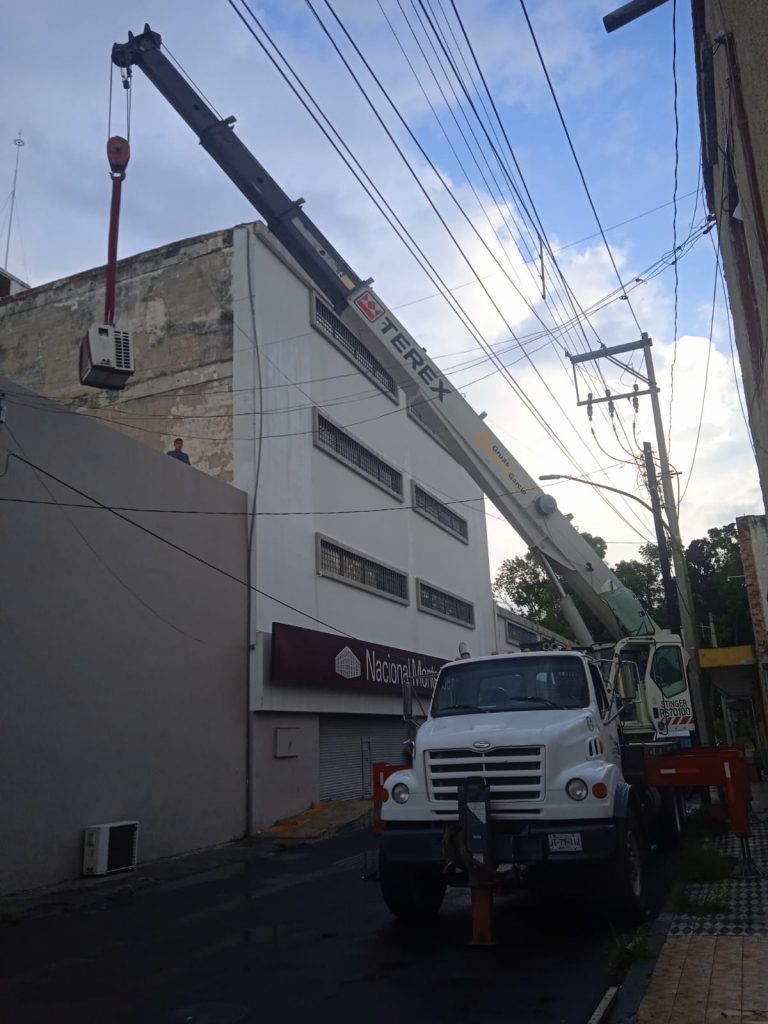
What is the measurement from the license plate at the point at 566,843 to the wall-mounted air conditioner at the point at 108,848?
24.2ft

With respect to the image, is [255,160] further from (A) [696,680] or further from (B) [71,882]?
(A) [696,680]

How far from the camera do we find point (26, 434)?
12031mm

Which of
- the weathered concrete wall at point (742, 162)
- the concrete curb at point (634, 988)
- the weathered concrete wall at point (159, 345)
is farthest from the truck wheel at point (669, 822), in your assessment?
the weathered concrete wall at point (159, 345)

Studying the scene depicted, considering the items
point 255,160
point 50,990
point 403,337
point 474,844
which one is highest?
point 255,160

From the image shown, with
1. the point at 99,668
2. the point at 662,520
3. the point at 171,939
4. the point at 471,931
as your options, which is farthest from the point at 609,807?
the point at 662,520

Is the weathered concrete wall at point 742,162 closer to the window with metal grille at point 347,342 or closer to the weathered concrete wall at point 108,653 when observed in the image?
the weathered concrete wall at point 108,653

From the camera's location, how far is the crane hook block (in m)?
11.7

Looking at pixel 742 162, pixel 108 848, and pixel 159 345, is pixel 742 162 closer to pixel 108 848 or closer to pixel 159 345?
pixel 108 848

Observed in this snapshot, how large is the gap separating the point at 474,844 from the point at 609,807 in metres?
1.22

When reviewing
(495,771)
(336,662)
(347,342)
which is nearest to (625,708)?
(495,771)

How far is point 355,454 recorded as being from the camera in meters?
23.6

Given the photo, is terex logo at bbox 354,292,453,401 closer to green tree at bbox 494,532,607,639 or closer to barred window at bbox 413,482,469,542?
barred window at bbox 413,482,469,542

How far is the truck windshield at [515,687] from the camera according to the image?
8.52m

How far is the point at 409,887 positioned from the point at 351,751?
1374cm
